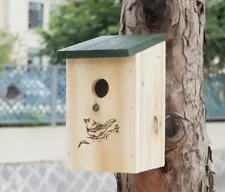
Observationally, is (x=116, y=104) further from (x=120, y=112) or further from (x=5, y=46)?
(x=5, y=46)

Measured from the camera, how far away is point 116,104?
1308 millimetres

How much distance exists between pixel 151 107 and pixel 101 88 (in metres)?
0.14

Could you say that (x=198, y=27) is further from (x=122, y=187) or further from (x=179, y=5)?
(x=122, y=187)

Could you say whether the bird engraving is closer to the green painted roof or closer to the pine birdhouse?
the pine birdhouse

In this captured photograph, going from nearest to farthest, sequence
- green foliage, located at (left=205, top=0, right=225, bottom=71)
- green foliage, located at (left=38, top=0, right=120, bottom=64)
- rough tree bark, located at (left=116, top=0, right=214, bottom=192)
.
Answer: rough tree bark, located at (left=116, top=0, right=214, bottom=192) → green foliage, located at (left=205, top=0, right=225, bottom=71) → green foliage, located at (left=38, top=0, right=120, bottom=64)

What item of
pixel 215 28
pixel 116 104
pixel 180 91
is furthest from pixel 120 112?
pixel 215 28

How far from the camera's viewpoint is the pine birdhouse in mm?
1289

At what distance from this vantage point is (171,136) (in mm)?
1482

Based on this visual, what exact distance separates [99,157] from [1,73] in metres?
4.22

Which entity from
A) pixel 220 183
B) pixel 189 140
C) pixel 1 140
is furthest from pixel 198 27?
pixel 1 140

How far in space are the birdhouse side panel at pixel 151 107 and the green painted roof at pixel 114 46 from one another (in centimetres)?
2

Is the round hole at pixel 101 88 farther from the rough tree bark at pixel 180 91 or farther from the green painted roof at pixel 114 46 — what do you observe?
the rough tree bark at pixel 180 91

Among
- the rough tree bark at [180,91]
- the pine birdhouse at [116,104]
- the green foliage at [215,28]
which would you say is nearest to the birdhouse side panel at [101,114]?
the pine birdhouse at [116,104]

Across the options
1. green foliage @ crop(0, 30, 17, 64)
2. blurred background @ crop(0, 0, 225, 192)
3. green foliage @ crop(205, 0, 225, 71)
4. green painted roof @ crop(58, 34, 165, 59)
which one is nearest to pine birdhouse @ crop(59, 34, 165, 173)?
→ green painted roof @ crop(58, 34, 165, 59)
